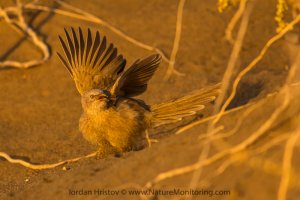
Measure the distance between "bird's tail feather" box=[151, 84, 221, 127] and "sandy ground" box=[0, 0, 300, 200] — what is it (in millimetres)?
803

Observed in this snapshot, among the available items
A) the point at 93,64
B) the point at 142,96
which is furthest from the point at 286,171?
the point at 142,96

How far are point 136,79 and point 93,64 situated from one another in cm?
58

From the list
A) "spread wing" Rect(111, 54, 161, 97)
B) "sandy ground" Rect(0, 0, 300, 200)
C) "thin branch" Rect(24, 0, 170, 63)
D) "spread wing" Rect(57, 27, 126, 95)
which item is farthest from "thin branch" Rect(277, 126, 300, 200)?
"thin branch" Rect(24, 0, 170, 63)

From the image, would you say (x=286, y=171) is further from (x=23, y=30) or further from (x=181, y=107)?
(x=23, y=30)

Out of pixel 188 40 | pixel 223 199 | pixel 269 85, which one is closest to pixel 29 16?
pixel 188 40

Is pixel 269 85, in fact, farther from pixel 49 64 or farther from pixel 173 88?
pixel 49 64

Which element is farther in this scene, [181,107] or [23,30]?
[23,30]

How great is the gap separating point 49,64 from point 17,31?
998mm

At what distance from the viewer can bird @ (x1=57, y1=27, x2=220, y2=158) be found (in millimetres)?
5996

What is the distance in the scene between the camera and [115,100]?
6070mm

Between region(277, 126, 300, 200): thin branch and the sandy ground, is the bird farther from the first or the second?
region(277, 126, 300, 200): thin branch

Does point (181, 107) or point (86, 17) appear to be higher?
point (86, 17)

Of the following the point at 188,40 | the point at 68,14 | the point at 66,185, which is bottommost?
the point at 66,185

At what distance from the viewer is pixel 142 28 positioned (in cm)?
955
